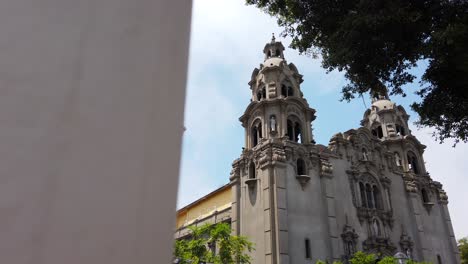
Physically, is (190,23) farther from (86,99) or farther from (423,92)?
(423,92)

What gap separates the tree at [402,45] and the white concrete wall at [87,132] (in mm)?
7223

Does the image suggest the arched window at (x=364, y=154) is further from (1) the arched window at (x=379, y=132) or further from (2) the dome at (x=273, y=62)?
(2) the dome at (x=273, y=62)

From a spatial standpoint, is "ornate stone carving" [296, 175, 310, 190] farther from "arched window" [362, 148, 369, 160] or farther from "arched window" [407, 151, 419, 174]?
"arched window" [407, 151, 419, 174]

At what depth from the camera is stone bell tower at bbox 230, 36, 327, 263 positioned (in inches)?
844

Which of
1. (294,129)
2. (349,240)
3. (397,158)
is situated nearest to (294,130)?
(294,129)

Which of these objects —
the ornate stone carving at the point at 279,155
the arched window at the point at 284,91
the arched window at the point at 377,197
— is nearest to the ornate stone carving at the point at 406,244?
the arched window at the point at 377,197

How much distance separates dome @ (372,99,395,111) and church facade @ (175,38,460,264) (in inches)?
76.6

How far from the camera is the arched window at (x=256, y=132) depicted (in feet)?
86.0

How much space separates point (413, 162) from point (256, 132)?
15.3 meters

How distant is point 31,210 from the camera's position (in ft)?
5.07

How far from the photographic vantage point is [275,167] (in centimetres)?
2281

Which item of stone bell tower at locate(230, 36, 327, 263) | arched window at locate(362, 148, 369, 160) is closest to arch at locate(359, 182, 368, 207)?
arched window at locate(362, 148, 369, 160)

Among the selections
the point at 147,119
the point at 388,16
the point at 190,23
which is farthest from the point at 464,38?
the point at 147,119

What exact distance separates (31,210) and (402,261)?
575 inches
